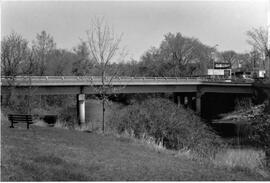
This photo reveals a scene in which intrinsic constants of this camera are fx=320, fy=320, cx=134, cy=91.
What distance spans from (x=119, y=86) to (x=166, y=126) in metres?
26.5

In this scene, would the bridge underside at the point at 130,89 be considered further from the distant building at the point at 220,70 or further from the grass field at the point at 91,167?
the distant building at the point at 220,70

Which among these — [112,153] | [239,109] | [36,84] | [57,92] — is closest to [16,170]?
[112,153]

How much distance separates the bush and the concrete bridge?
1069cm

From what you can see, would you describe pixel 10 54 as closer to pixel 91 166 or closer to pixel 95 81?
pixel 95 81

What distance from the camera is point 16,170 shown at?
7230 mm

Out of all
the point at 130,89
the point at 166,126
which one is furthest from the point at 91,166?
the point at 130,89

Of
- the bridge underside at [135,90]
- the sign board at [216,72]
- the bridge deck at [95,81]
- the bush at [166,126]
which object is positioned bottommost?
the bush at [166,126]

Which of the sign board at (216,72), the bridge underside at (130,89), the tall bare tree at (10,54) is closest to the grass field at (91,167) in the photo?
the bridge underside at (130,89)

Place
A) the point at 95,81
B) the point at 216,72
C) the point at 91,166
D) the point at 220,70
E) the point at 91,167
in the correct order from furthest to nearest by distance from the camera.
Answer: the point at 220,70 → the point at 216,72 → the point at 95,81 → the point at 91,166 → the point at 91,167

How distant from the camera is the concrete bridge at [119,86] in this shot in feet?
102

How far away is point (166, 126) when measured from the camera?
18344mm

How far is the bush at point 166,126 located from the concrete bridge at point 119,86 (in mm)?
10686

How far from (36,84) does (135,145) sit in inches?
1084

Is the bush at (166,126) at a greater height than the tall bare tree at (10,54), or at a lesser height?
lesser
